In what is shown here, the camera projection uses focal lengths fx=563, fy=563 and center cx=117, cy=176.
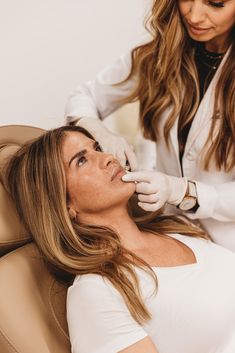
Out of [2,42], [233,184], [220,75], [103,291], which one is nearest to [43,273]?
[103,291]

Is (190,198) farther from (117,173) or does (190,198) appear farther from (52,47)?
(52,47)

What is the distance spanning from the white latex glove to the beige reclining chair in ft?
0.87

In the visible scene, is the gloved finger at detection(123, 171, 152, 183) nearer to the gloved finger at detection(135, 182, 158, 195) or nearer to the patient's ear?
the gloved finger at detection(135, 182, 158, 195)

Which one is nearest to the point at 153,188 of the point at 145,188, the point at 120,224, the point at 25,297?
the point at 145,188

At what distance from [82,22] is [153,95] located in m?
0.80

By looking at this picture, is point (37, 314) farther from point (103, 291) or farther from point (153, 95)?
point (153, 95)

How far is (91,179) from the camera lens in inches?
62.5

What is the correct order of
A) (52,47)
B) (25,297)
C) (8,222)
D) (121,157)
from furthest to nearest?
(52,47) < (121,157) < (8,222) < (25,297)

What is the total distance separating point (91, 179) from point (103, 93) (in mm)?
538

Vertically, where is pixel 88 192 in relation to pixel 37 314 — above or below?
above

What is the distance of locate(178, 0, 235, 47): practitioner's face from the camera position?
1575mm

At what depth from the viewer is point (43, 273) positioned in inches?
63.3

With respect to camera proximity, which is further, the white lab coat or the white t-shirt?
the white lab coat

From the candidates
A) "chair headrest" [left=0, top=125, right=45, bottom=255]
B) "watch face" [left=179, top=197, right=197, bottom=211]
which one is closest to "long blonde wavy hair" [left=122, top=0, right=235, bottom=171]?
"watch face" [left=179, top=197, right=197, bottom=211]
